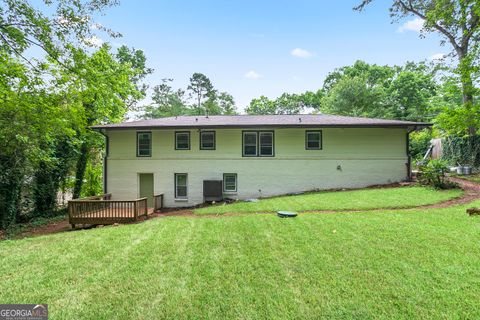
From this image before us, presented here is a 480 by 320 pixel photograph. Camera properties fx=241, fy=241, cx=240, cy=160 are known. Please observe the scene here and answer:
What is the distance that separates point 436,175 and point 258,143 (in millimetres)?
7878

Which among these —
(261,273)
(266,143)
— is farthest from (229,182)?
(261,273)

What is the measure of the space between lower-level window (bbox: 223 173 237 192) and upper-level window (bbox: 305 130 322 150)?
4093mm

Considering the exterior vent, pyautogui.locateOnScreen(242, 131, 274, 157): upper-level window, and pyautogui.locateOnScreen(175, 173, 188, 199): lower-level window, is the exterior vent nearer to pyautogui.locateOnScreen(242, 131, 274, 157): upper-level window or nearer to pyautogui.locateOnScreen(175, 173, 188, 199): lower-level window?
pyautogui.locateOnScreen(175, 173, 188, 199): lower-level window

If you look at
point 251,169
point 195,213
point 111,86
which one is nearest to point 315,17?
point 251,169

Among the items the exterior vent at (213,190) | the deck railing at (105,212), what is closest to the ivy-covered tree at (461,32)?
the exterior vent at (213,190)

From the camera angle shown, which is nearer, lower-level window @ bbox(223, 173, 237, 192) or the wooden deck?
the wooden deck

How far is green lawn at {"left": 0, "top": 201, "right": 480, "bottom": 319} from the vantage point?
9.14 ft

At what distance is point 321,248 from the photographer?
177 inches

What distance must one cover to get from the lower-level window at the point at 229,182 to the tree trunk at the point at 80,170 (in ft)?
26.3

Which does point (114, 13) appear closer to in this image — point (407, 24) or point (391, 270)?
point (391, 270)

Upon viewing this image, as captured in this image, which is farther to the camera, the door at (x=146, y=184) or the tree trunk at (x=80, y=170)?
the tree trunk at (x=80, y=170)

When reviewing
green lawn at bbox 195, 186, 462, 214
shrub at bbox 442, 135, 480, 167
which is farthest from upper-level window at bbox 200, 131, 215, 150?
shrub at bbox 442, 135, 480, 167

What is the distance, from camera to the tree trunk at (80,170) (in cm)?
1319
